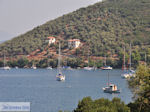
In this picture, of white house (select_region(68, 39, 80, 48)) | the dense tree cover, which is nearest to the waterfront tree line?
the dense tree cover

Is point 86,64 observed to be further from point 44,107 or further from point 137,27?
point 44,107

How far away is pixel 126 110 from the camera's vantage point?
26.4m

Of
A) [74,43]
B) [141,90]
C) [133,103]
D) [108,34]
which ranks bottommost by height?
[133,103]

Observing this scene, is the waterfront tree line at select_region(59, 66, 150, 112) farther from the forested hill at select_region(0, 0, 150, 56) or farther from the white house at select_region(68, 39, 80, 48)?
the white house at select_region(68, 39, 80, 48)

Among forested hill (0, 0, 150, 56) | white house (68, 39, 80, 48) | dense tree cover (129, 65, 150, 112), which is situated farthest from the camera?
white house (68, 39, 80, 48)

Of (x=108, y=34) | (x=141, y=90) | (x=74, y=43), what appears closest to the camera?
(x=141, y=90)

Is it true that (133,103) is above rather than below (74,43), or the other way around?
below

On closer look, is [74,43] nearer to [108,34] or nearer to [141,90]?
[108,34]

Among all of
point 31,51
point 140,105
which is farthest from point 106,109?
point 31,51

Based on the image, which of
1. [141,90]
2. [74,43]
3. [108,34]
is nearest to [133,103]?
[141,90]

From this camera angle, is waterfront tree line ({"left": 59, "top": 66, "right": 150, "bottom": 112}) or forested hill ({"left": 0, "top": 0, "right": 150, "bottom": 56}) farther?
forested hill ({"left": 0, "top": 0, "right": 150, "bottom": 56})

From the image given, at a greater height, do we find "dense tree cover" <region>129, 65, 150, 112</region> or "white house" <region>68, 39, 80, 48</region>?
"white house" <region>68, 39, 80, 48</region>

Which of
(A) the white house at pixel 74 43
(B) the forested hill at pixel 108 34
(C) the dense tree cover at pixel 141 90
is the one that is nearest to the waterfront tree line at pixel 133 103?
(C) the dense tree cover at pixel 141 90

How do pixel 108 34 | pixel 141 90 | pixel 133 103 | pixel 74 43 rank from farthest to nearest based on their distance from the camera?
pixel 108 34, pixel 74 43, pixel 141 90, pixel 133 103
